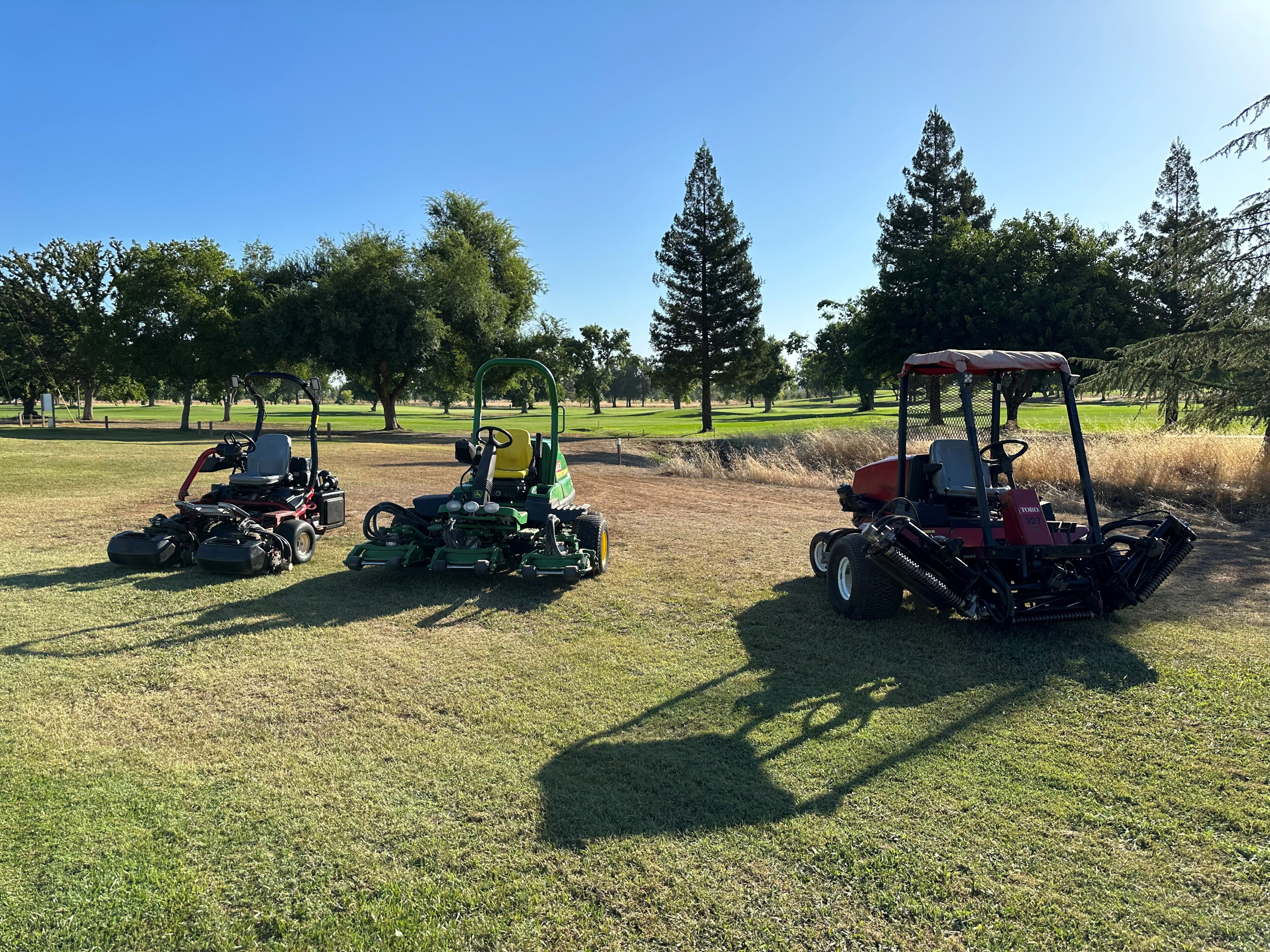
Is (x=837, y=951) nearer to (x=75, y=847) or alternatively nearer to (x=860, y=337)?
(x=75, y=847)

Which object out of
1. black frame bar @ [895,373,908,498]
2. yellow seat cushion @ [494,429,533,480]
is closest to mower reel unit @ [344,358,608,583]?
yellow seat cushion @ [494,429,533,480]

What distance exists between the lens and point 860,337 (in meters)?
30.0

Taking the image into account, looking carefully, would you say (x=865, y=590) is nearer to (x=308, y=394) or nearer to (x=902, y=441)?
(x=902, y=441)

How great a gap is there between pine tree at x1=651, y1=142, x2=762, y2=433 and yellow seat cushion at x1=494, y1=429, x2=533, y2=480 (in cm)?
→ 3241

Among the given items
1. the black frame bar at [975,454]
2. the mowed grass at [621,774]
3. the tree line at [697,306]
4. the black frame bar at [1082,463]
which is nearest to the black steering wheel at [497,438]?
the mowed grass at [621,774]

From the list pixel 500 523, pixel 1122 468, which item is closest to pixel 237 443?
pixel 500 523

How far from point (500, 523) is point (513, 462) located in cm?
95

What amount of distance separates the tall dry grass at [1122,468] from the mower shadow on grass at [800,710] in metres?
5.64

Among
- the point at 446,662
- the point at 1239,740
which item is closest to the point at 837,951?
the point at 1239,740

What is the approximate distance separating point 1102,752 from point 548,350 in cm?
3923

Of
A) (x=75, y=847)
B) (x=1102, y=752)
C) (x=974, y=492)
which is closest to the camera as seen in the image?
(x=75, y=847)

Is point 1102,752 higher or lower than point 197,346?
lower

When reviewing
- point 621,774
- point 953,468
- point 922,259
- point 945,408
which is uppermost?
point 922,259

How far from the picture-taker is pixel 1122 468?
13.8m
